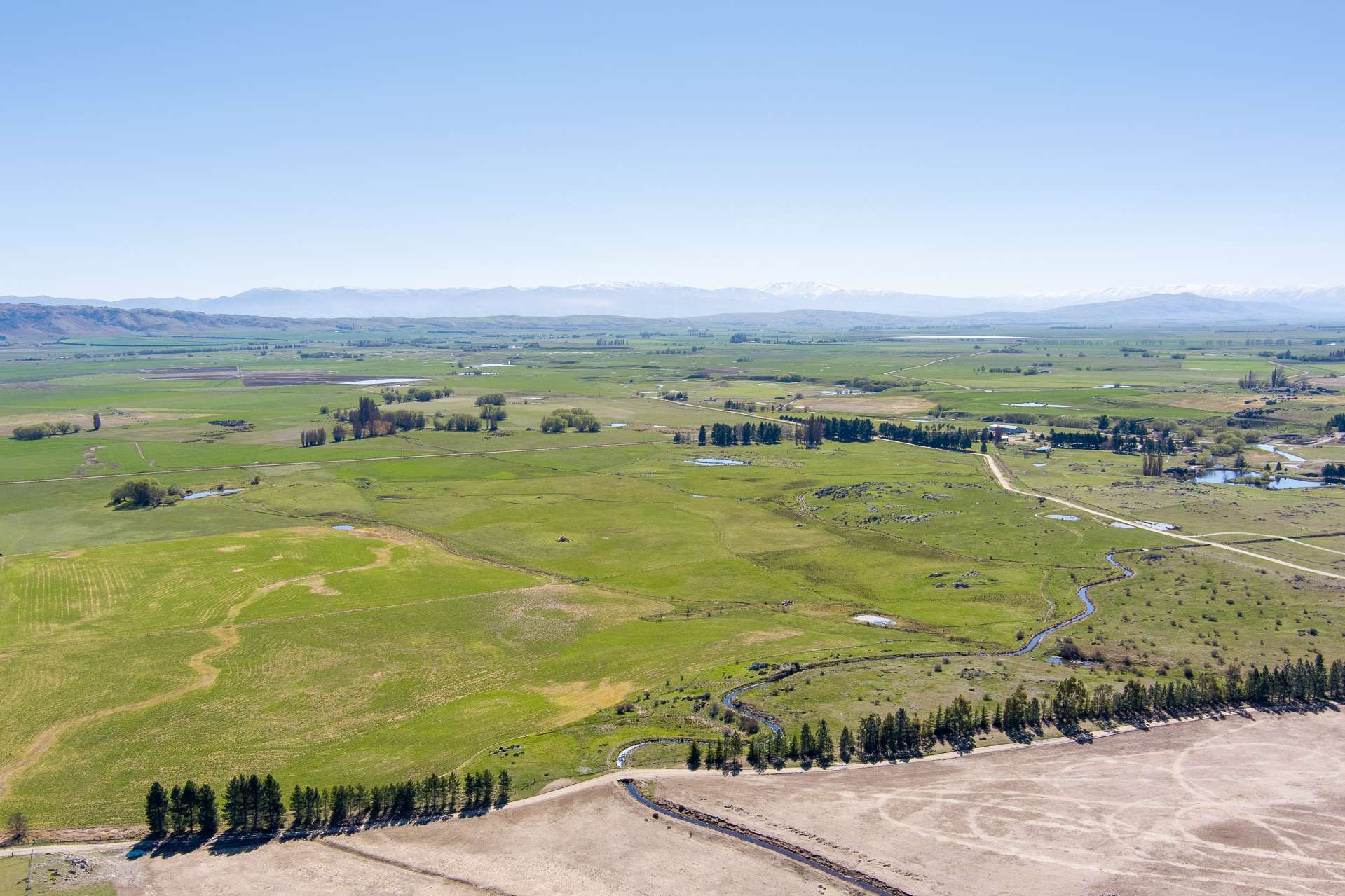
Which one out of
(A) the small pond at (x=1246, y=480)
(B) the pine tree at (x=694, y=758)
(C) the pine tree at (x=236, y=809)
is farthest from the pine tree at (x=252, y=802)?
(A) the small pond at (x=1246, y=480)

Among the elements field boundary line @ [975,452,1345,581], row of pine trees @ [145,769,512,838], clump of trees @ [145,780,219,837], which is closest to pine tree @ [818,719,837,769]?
row of pine trees @ [145,769,512,838]

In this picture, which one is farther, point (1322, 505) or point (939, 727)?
point (1322, 505)

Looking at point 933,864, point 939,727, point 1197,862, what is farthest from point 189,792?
point 1197,862

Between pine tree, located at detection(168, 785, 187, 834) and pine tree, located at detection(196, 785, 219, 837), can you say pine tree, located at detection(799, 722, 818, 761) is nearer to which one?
pine tree, located at detection(196, 785, 219, 837)

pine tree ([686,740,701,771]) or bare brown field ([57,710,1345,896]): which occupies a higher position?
pine tree ([686,740,701,771])

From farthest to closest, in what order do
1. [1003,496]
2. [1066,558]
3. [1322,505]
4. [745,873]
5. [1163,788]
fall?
[1003,496] → [1322,505] → [1066,558] → [1163,788] → [745,873]

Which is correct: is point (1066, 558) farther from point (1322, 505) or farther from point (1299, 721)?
point (1322, 505)
